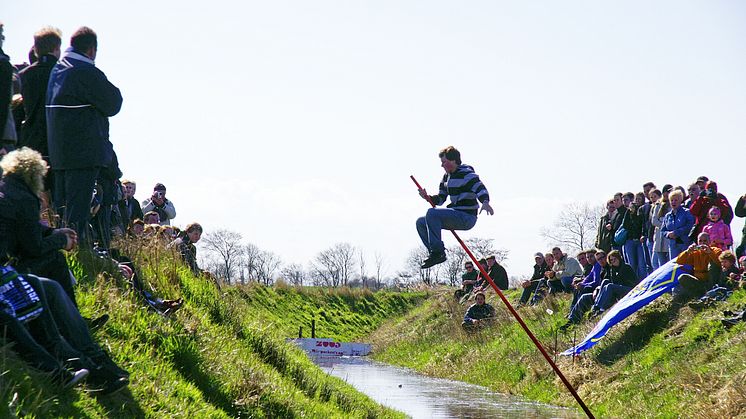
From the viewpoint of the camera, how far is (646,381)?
1662 centimetres

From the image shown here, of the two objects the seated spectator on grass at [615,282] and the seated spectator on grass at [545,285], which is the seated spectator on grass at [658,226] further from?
the seated spectator on grass at [545,285]

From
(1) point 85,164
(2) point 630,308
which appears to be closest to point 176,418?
(1) point 85,164

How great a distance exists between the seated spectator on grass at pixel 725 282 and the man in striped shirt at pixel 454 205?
679 centimetres

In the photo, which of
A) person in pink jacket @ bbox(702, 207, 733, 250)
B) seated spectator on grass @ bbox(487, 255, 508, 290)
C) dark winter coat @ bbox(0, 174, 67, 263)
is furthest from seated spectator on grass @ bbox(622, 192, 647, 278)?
dark winter coat @ bbox(0, 174, 67, 263)

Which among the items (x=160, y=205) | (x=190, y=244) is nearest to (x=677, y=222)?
(x=190, y=244)

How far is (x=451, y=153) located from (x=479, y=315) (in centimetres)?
1694

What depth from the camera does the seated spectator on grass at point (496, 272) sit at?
27938 millimetres

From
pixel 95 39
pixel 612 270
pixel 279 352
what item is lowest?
pixel 279 352

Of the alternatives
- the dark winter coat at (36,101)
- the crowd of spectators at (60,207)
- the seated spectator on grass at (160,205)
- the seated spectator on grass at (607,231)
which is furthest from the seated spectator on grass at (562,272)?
the dark winter coat at (36,101)

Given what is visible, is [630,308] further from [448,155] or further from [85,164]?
[85,164]

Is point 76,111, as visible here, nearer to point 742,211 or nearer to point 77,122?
point 77,122

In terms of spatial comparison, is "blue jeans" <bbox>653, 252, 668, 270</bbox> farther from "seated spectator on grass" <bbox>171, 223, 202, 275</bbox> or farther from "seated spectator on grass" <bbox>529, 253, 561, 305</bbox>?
"seated spectator on grass" <bbox>171, 223, 202, 275</bbox>

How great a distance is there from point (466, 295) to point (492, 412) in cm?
A: 1624

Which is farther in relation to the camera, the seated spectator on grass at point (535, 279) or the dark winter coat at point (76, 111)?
the seated spectator on grass at point (535, 279)
